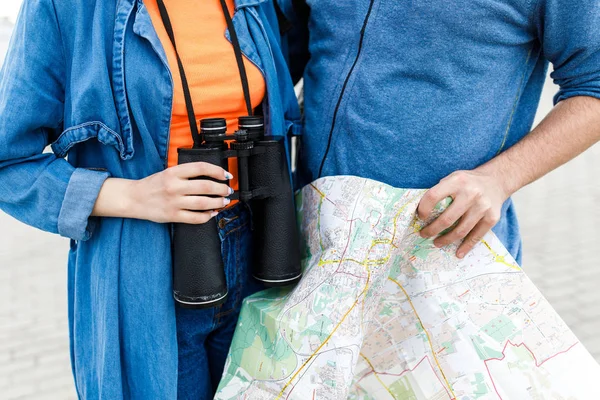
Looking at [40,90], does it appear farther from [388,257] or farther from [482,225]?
[482,225]

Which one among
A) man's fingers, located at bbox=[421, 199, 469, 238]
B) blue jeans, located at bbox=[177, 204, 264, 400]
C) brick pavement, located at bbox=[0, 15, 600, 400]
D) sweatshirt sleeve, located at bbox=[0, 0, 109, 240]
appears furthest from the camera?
brick pavement, located at bbox=[0, 15, 600, 400]

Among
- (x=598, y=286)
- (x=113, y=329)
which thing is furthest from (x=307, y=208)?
(x=598, y=286)

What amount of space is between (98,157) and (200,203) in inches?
11.9

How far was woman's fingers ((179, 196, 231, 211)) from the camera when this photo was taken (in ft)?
4.30

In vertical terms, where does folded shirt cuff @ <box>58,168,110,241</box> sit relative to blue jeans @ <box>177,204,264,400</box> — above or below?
above

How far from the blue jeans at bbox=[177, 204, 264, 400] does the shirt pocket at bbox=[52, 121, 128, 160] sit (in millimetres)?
308

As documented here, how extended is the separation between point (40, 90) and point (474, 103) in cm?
101

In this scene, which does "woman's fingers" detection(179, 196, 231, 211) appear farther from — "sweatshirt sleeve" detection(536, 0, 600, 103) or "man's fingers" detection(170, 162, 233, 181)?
"sweatshirt sleeve" detection(536, 0, 600, 103)

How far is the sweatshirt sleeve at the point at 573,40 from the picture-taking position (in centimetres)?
134

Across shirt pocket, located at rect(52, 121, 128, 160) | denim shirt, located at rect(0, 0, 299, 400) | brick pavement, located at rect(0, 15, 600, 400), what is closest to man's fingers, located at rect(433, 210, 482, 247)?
denim shirt, located at rect(0, 0, 299, 400)

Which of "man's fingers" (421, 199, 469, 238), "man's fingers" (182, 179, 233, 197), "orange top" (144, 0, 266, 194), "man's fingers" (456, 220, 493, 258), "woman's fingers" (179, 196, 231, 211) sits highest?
"orange top" (144, 0, 266, 194)

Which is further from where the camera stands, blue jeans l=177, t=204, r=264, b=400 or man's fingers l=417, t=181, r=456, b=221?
blue jeans l=177, t=204, r=264, b=400

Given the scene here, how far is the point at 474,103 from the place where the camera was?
1486 millimetres

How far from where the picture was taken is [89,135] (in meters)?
1.34
